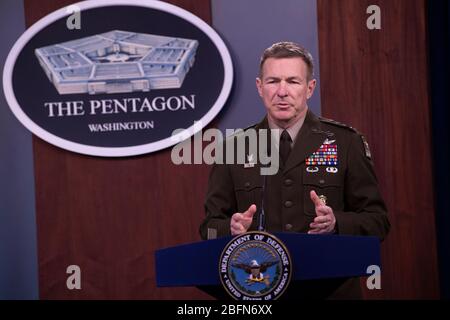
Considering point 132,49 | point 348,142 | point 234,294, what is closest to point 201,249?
point 234,294

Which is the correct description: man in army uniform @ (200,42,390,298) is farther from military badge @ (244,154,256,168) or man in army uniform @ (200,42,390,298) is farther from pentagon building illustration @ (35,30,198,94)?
pentagon building illustration @ (35,30,198,94)

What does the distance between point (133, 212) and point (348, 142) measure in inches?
57.6

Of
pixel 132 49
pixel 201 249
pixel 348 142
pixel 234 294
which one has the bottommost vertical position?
pixel 234 294

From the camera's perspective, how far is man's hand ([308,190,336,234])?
5.97 ft

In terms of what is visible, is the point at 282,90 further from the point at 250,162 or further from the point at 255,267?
the point at 255,267

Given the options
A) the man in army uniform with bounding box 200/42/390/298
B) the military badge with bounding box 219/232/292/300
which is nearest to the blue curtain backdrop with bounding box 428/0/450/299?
the man in army uniform with bounding box 200/42/390/298

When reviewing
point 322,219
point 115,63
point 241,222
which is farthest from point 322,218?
point 115,63

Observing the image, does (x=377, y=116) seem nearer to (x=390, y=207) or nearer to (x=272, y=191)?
(x=390, y=207)

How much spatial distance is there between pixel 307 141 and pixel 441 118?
109 cm

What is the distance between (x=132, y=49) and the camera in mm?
3420

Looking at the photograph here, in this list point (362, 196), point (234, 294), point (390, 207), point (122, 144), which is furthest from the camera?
point (122, 144)

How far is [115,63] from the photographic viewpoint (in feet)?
11.3

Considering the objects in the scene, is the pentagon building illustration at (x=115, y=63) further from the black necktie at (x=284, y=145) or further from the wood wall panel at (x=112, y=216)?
the black necktie at (x=284, y=145)

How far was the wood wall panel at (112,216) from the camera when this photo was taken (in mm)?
3377
